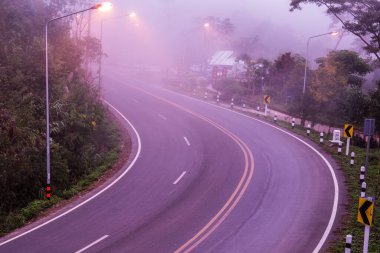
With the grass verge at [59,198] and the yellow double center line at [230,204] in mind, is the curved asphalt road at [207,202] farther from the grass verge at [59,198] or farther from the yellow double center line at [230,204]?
the grass verge at [59,198]

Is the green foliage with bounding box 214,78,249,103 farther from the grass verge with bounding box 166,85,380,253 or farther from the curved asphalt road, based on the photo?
the curved asphalt road

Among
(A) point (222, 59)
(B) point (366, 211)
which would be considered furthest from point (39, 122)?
(A) point (222, 59)

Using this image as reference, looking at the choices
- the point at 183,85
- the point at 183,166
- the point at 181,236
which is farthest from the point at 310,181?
the point at 183,85

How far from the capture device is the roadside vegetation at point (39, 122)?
1959 centimetres

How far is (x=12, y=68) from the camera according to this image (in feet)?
90.0

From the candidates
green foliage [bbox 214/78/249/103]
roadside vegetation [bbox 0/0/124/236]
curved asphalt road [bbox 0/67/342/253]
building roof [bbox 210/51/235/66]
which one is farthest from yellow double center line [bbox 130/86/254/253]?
building roof [bbox 210/51/235/66]

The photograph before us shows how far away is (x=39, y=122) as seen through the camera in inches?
944

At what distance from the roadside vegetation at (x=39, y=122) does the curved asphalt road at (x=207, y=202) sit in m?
2.55

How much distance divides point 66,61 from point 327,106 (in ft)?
73.7

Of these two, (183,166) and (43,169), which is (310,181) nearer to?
(183,166)

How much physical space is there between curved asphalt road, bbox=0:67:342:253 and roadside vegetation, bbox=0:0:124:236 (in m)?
2.55

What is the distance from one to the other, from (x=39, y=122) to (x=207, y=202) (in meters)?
11.2

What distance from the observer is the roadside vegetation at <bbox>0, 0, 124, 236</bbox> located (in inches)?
771

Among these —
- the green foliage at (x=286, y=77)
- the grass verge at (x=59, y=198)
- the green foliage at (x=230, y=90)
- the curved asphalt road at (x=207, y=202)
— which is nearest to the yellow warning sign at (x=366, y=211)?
the curved asphalt road at (x=207, y=202)
